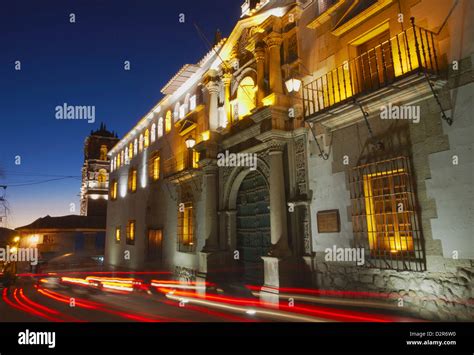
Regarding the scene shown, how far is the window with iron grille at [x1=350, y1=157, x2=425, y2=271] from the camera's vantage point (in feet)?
21.3

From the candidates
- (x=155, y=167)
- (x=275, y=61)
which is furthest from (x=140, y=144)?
(x=275, y=61)

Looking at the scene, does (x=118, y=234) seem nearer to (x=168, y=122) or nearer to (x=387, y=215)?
(x=168, y=122)

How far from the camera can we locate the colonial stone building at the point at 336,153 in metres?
6.08

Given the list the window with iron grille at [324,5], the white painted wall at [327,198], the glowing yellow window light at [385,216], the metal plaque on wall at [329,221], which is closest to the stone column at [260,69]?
the window with iron grille at [324,5]

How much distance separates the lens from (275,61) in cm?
1019

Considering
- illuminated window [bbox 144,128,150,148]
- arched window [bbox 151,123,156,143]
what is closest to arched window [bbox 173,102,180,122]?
arched window [bbox 151,123,156,143]

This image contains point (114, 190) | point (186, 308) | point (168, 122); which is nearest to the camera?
point (186, 308)

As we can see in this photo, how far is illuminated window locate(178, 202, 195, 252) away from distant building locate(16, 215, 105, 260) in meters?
26.7

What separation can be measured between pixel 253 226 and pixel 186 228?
4.62 metres

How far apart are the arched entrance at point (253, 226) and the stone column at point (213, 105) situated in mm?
2852

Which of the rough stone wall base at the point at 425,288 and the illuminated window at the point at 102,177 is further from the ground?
the illuminated window at the point at 102,177

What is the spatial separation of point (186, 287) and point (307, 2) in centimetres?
1044

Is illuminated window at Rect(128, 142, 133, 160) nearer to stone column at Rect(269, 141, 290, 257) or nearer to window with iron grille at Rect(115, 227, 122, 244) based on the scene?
window with iron grille at Rect(115, 227, 122, 244)

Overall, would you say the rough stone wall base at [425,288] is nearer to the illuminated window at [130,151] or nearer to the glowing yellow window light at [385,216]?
the glowing yellow window light at [385,216]
